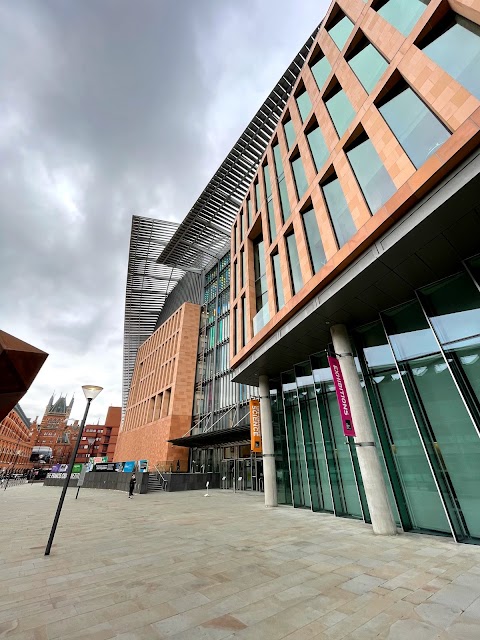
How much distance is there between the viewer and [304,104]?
15570mm

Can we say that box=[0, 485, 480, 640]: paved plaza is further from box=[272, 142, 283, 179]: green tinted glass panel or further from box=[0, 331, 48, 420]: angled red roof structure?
box=[272, 142, 283, 179]: green tinted glass panel

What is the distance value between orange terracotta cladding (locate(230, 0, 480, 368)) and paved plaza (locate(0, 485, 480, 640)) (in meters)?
7.71

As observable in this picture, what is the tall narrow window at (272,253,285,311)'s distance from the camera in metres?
14.3

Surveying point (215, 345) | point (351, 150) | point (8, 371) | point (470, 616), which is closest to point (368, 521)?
point (470, 616)

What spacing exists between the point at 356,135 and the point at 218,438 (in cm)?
2783

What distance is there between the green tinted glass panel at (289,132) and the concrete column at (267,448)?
1398 cm

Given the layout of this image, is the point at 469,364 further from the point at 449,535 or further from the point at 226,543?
the point at 226,543

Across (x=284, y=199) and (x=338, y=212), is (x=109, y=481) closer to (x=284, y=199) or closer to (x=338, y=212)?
(x=284, y=199)

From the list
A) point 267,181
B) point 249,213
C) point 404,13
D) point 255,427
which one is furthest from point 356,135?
point 255,427

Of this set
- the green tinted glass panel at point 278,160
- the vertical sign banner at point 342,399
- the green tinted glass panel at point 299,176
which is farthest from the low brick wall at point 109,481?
the green tinted glass panel at point 278,160

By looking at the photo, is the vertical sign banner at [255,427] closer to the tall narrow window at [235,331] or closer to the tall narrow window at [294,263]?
the tall narrow window at [235,331]

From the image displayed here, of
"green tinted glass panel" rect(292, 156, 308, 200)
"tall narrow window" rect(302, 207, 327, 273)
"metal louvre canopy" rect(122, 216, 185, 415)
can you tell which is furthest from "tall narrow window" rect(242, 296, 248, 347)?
"metal louvre canopy" rect(122, 216, 185, 415)

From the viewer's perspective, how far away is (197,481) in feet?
94.5

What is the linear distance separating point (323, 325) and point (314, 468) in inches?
305
